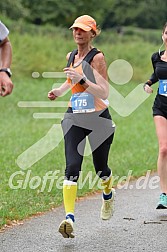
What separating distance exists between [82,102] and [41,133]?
10468 mm

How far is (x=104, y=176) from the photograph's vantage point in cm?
754

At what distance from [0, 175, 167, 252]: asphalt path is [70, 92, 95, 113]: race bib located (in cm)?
120

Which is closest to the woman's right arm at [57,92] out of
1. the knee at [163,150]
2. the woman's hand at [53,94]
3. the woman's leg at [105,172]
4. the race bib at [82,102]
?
the woman's hand at [53,94]

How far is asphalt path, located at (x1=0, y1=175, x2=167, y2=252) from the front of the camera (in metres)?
6.49

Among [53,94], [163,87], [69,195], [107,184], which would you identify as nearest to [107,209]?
[107,184]

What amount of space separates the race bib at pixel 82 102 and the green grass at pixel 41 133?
1.46 meters

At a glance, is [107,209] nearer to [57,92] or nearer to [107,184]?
[107,184]

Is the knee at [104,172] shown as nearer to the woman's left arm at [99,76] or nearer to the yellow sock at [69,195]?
the yellow sock at [69,195]

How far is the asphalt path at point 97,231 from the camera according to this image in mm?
6492

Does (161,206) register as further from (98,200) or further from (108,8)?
(108,8)

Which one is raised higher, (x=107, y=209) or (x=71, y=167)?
(x=71, y=167)

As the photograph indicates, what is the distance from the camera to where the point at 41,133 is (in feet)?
57.1

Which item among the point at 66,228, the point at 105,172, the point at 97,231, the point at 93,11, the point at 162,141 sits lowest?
the point at 93,11

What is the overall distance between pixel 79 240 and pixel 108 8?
66.6 m
